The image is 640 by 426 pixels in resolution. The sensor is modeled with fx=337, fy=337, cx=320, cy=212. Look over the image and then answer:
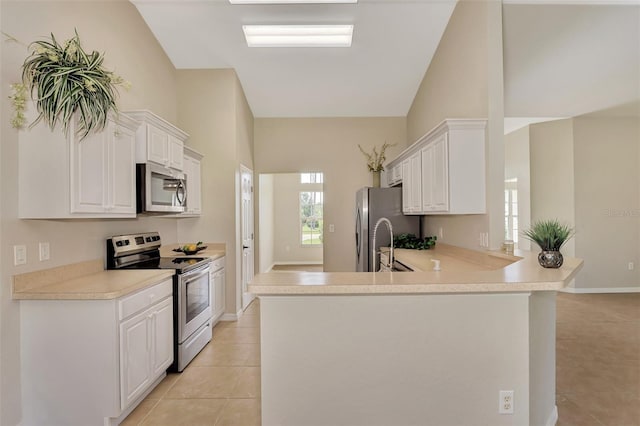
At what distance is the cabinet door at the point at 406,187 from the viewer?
4430 mm

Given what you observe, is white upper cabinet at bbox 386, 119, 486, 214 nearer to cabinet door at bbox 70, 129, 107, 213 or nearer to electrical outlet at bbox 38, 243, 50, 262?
cabinet door at bbox 70, 129, 107, 213

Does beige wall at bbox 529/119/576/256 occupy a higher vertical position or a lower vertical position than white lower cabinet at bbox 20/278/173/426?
higher

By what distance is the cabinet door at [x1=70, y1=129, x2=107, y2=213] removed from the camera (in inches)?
88.4

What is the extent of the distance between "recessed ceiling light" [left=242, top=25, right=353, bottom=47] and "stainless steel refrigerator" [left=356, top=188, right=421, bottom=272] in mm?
1976

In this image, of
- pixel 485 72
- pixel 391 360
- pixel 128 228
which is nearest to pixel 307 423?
pixel 391 360

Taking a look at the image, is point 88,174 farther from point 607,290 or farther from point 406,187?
point 607,290

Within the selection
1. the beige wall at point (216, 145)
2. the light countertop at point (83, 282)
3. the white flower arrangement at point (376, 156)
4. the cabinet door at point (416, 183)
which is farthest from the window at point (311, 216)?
the light countertop at point (83, 282)

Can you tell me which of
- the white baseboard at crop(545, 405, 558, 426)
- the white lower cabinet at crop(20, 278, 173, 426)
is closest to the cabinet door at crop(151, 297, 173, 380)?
the white lower cabinet at crop(20, 278, 173, 426)

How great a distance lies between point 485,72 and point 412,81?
200 centimetres

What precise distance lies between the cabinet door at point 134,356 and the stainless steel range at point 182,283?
0.48 m

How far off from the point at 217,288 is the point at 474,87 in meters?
3.75

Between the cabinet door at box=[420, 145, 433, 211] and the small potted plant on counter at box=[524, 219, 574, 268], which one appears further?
the cabinet door at box=[420, 145, 433, 211]

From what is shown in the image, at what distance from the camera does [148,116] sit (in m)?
3.10

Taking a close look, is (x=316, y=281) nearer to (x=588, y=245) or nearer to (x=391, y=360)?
(x=391, y=360)
